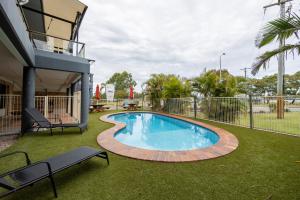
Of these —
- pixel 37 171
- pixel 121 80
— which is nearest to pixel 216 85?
pixel 37 171

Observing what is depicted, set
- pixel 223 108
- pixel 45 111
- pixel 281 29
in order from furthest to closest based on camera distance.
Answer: pixel 223 108 < pixel 45 111 < pixel 281 29

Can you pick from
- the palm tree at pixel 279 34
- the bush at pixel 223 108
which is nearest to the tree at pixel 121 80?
the bush at pixel 223 108

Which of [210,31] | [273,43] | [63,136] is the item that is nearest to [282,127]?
[273,43]

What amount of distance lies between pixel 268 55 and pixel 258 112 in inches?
194

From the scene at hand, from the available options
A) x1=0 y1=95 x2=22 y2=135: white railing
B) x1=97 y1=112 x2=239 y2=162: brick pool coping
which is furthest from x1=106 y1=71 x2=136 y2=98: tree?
x1=97 y1=112 x2=239 y2=162: brick pool coping

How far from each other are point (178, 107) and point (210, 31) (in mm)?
6562

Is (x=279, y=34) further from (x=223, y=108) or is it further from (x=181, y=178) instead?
(x=223, y=108)

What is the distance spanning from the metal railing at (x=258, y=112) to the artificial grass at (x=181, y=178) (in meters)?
2.65

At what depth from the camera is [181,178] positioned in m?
3.22

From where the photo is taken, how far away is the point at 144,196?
2.61 m

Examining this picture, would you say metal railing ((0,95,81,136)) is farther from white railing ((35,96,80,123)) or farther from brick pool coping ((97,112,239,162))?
brick pool coping ((97,112,239,162))

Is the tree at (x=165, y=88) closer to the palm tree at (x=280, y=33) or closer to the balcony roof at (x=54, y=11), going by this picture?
the balcony roof at (x=54, y=11)

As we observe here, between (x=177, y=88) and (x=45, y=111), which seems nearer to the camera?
(x=45, y=111)

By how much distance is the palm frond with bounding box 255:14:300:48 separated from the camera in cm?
299
